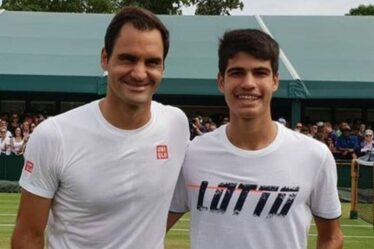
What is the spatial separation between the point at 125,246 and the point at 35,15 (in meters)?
25.8

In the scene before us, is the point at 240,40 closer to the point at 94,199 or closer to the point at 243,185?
the point at 243,185

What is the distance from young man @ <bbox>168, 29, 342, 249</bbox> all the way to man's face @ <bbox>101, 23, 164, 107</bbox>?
0.40 m

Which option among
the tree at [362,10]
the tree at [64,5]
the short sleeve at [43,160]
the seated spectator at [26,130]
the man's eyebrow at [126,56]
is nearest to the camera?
the short sleeve at [43,160]

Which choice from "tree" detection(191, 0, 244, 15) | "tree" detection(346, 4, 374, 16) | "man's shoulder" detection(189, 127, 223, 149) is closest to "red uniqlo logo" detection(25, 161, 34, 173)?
"man's shoulder" detection(189, 127, 223, 149)

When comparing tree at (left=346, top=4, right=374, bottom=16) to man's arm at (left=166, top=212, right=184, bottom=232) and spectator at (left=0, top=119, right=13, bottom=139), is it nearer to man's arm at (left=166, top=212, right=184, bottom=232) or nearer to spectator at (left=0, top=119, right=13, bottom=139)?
spectator at (left=0, top=119, right=13, bottom=139)

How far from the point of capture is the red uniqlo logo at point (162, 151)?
3.92 m

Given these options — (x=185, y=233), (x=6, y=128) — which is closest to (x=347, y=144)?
(x=185, y=233)

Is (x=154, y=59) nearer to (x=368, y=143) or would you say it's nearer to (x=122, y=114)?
(x=122, y=114)

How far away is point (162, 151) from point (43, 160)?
0.61m

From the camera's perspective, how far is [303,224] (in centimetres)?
392

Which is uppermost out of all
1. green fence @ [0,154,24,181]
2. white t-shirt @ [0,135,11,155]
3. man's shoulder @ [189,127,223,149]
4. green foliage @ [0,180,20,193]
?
man's shoulder @ [189,127,223,149]

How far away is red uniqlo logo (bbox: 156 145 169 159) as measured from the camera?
392cm

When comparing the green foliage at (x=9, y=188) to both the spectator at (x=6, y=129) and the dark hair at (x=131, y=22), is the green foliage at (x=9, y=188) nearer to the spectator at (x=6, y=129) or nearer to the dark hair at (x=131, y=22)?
the spectator at (x=6, y=129)

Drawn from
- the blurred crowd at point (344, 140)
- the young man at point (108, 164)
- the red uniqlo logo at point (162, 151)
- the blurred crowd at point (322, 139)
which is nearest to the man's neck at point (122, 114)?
the young man at point (108, 164)
